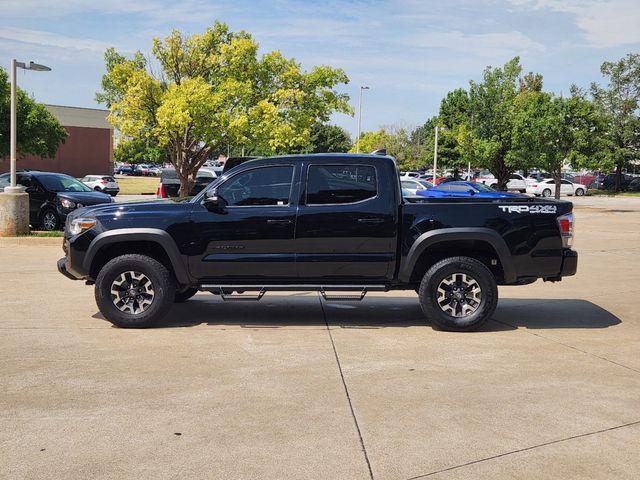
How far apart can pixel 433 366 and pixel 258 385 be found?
5.49 ft

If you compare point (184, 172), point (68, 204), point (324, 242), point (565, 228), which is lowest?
point (68, 204)

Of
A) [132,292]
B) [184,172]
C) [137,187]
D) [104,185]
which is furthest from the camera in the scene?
[137,187]

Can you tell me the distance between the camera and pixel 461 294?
7875 mm

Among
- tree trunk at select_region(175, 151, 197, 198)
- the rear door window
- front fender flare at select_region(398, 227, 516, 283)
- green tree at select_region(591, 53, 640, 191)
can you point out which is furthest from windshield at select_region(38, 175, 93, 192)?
green tree at select_region(591, 53, 640, 191)

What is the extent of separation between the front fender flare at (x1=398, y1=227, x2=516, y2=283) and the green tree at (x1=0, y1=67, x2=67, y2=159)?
34698mm

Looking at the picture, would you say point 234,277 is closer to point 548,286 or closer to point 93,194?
point 548,286

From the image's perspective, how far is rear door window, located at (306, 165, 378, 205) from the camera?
7.95 meters

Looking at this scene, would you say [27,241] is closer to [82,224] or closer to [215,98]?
[82,224]

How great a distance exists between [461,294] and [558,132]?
90.8 feet

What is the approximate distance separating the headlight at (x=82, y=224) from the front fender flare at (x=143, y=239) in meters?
0.19

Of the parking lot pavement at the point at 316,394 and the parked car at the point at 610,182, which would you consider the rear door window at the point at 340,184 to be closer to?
the parking lot pavement at the point at 316,394

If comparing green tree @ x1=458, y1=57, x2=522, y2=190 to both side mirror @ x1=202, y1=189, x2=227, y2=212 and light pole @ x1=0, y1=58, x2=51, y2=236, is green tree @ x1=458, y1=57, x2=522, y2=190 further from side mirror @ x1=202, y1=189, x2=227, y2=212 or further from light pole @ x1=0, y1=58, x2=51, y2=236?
side mirror @ x1=202, y1=189, x2=227, y2=212

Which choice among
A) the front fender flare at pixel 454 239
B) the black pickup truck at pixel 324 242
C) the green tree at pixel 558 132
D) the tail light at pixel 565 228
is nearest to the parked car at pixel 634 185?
the green tree at pixel 558 132

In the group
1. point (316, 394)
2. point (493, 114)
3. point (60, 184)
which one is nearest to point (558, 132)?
point (493, 114)
